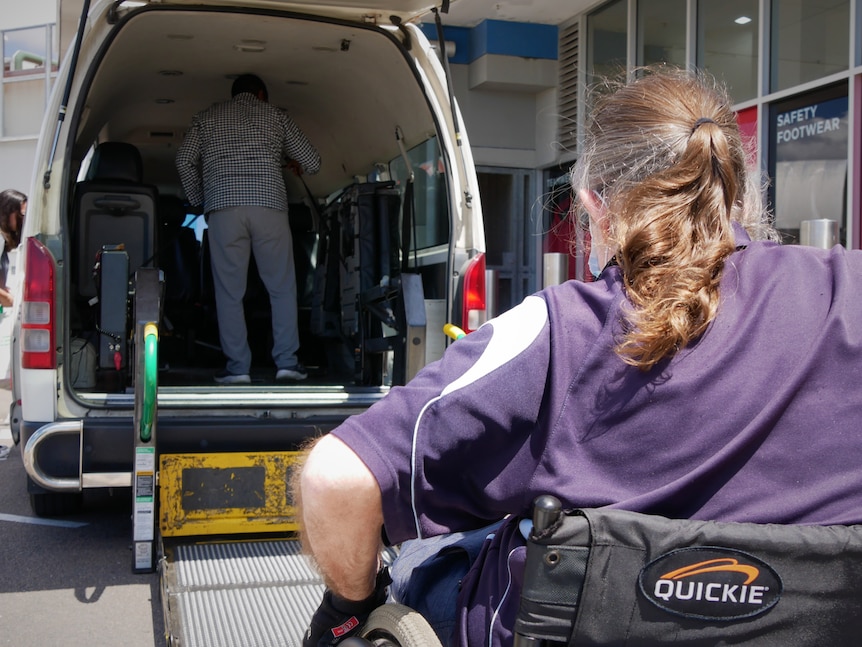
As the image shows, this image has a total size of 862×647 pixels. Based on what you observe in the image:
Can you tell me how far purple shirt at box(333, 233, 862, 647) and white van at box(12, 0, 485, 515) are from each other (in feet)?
8.41

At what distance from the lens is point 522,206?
11.4 metres

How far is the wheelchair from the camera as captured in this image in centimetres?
120

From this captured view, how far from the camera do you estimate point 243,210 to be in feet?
17.4

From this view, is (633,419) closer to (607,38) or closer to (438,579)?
(438,579)

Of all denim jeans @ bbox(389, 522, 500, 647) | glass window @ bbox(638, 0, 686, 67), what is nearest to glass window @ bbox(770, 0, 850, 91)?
glass window @ bbox(638, 0, 686, 67)

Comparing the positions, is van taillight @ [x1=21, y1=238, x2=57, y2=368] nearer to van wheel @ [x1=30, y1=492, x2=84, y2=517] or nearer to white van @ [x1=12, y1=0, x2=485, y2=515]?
white van @ [x1=12, y1=0, x2=485, y2=515]

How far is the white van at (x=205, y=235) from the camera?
146 inches

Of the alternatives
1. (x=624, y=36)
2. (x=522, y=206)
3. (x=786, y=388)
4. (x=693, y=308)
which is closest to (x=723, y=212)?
(x=693, y=308)

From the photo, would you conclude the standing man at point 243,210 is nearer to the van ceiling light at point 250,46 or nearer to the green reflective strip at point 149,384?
the van ceiling light at point 250,46

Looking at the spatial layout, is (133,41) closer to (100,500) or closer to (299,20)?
(299,20)

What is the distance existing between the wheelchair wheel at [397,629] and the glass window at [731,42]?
760 centimetres

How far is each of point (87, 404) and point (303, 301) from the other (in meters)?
3.63

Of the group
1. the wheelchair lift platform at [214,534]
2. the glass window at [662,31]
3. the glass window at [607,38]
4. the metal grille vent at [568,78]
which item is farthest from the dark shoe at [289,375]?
the metal grille vent at [568,78]

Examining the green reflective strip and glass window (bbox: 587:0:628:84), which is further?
glass window (bbox: 587:0:628:84)
